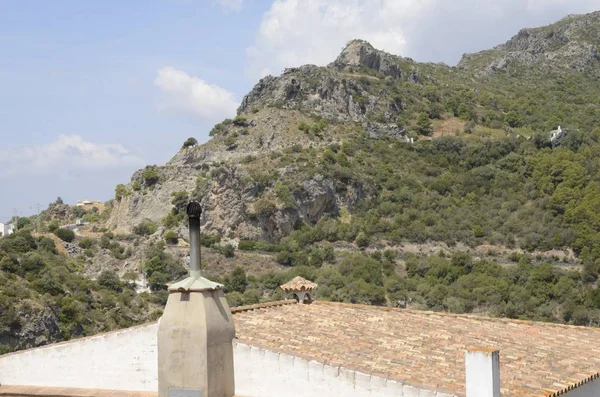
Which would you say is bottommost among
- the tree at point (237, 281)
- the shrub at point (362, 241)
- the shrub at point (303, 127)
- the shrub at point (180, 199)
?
the tree at point (237, 281)

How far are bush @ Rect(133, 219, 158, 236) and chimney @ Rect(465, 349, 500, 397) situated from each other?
5742cm

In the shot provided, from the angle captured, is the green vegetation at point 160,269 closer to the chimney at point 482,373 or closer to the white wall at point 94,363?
the white wall at point 94,363

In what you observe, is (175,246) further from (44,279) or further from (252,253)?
(44,279)

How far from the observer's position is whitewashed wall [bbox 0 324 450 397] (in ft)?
31.1

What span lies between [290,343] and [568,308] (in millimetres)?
32339

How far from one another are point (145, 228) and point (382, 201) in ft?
64.8

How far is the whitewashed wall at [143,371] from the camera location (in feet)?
31.1

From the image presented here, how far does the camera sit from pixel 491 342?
12508 mm

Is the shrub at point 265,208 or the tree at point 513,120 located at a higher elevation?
the tree at point 513,120

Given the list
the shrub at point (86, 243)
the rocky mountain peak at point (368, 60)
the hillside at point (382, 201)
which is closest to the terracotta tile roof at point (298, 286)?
the hillside at point (382, 201)

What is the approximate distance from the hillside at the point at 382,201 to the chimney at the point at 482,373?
97.9 ft

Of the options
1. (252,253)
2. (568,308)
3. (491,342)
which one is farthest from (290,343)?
(252,253)

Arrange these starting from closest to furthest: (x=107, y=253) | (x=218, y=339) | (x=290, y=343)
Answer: (x=218, y=339), (x=290, y=343), (x=107, y=253)

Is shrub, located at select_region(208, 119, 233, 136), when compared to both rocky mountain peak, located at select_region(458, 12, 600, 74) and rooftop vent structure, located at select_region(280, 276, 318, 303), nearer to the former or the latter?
rocky mountain peak, located at select_region(458, 12, 600, 74)
